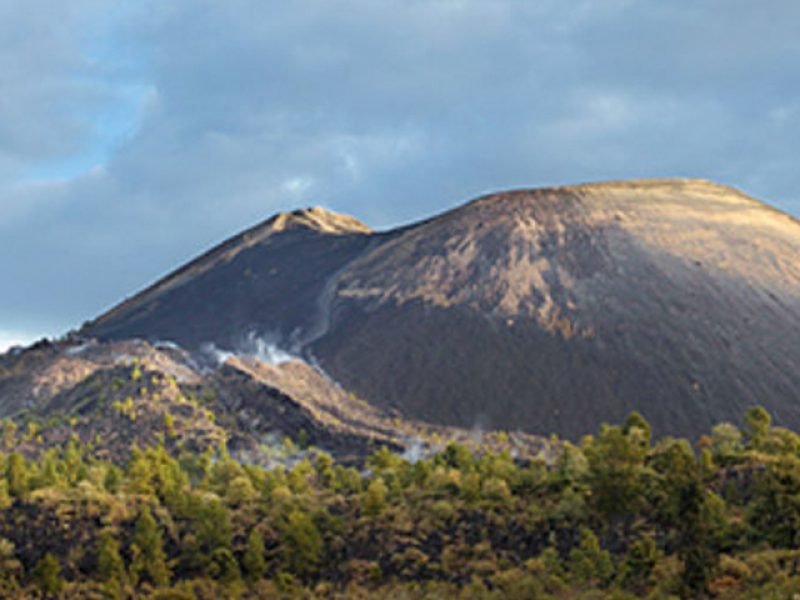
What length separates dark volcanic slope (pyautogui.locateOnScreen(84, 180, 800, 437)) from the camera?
→ 124 m

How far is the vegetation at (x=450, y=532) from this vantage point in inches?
2349

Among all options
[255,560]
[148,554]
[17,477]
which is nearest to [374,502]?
[255,560]

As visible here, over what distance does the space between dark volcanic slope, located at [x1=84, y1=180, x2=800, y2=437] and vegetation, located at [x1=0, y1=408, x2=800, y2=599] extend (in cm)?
4559

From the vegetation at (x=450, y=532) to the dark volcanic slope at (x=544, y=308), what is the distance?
45.6 meters

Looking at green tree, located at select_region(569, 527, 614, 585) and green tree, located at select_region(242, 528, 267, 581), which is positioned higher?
green tree, located at select_region(242, 528, 267, 581)

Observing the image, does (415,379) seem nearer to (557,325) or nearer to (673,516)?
(557,325)

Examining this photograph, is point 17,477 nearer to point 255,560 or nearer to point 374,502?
point 255,560

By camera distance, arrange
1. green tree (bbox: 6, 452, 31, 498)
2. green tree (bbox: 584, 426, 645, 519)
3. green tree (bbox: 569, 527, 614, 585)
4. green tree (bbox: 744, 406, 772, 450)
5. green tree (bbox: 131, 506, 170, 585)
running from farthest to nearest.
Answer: green tree (bbox: 6, 452, 31, 498) → green tree (bbox: 744, 406, 772, 450) → green tree (bbox: 131, 506, 170, 585) → green tree (bbox: 584, 426, 645, 519) → green tree (bbox: 569, 527, 614, 585)

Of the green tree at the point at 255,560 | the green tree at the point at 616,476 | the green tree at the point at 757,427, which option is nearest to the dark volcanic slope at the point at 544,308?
the green tree at the point at 757,427

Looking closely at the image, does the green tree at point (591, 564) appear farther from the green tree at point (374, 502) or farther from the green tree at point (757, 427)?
the green tree at point (757, 427)

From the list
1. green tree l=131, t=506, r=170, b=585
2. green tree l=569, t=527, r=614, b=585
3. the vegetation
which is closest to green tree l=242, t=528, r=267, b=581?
the vegetation

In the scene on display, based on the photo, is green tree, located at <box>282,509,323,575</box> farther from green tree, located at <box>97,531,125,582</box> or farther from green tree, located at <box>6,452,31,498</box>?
green tree, located at <box>6,452,31,498</box>

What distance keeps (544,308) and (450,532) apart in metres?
74.3

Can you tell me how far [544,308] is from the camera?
140 metres
